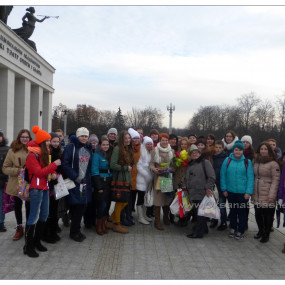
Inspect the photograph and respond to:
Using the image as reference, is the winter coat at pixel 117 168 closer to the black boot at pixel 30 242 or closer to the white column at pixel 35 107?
the black boot at pixel 30 242

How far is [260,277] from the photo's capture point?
370 cm

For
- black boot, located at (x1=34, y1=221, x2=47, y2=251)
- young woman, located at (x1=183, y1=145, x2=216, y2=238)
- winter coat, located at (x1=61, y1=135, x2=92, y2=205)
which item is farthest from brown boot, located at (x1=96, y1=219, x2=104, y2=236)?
young woman, located at (x1=183, y1=145, x2=216, y2=238)

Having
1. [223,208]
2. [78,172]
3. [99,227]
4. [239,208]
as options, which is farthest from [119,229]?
[239,208]

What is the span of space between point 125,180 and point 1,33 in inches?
585

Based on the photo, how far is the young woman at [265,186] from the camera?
5.08 metres

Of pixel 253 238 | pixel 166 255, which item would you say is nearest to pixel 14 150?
pixel 166 255

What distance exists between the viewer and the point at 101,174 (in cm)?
518

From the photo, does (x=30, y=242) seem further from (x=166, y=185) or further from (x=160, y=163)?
(x=160, y=163)

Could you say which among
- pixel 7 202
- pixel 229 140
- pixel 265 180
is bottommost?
pixel 7 202

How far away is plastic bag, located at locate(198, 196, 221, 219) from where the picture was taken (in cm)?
527

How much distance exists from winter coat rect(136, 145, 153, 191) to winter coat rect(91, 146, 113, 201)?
2.69 ft

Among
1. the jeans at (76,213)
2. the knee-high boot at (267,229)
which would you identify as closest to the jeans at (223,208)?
the knee-high boot at (267,229)

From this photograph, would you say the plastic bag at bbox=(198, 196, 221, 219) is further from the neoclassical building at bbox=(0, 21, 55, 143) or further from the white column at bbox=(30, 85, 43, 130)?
the white column at bbox=(30, 85, 43, 130)

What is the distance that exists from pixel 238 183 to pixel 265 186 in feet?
1.54
